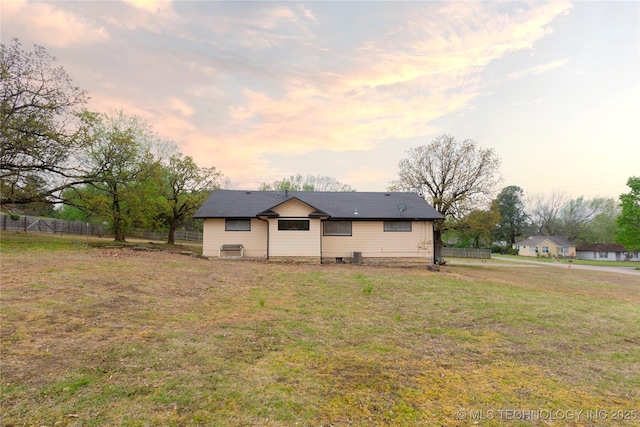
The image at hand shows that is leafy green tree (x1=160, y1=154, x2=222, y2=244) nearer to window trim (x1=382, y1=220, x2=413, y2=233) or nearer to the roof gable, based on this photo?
the roof gable

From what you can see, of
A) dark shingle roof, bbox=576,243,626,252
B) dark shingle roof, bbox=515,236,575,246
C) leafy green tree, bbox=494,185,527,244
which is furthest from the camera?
leafy green tree, bbox=494,185,527,244

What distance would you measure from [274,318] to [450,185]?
23.4 m

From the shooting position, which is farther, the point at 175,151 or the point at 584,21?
the point at 175,151

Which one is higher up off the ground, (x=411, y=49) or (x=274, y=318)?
(x=411, y=49)

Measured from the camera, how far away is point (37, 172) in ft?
57.4

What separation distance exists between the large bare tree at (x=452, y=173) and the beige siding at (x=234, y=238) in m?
15.4

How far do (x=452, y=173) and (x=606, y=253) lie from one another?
164ft

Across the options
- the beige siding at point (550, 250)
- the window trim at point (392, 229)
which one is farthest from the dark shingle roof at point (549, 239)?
the window trim at point (392, 229)

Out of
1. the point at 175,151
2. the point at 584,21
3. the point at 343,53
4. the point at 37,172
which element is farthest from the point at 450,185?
the point at 37,172

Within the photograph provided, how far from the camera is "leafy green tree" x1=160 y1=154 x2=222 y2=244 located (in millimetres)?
29359

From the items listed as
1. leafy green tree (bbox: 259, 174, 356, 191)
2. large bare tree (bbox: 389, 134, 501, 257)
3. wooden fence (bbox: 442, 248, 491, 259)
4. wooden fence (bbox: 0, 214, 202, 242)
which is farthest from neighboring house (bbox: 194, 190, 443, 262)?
leafy green tree (bbox: 259, 174, 356, 191)

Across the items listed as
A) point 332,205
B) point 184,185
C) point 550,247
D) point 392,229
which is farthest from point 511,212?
point 184,185

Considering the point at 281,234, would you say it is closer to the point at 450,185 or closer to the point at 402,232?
the point at 402,232

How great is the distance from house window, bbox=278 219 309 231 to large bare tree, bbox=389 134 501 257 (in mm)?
12639
